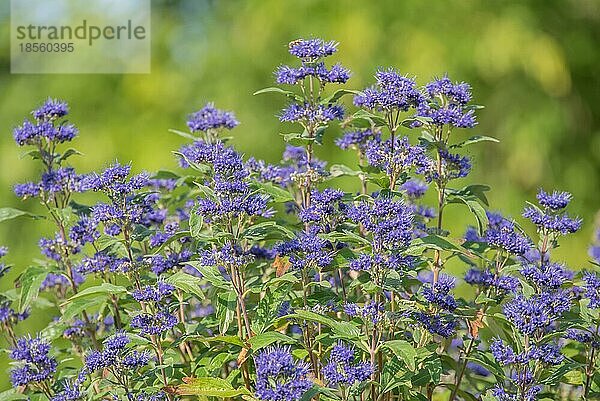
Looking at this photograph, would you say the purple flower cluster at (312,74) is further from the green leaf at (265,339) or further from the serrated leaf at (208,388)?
the serrated leaf at (208,388)

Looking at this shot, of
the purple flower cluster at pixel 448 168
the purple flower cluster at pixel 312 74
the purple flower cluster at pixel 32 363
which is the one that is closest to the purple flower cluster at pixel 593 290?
the purple flower cluster at pixel 448 168

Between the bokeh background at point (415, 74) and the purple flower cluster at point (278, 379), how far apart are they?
4577 mm

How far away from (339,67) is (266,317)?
624 mm

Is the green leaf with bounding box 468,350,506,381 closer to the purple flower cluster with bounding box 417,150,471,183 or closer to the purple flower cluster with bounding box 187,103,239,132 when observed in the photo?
the purple flower cluster with bounding box 417,150,471,183

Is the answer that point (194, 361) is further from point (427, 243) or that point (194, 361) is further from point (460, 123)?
point (460, 123)

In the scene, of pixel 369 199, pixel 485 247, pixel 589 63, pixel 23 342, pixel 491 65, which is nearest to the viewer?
pixel 369 199

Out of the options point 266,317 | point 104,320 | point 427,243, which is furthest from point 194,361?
point 427,243

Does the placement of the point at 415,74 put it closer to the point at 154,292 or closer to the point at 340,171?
the point at 340,171

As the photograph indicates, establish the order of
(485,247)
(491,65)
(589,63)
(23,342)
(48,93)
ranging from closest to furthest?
(23,342) < (485,247) < (491,65) < (589,63) < (48,93)

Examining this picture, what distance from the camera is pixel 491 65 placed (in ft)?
21.0

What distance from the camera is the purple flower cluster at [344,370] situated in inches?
68.9

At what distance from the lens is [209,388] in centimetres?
188

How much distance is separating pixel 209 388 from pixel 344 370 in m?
0.30

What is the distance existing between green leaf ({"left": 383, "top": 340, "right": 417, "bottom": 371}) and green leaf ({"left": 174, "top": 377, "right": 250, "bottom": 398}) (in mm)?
308
